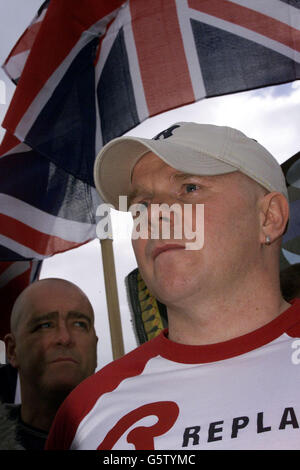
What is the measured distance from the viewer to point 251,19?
3889 mm

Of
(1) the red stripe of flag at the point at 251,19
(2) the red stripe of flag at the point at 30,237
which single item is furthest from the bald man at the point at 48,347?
(1) the red stripe of flag at the point at 251,19

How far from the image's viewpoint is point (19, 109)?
13.5 ft

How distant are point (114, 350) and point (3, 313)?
261cm

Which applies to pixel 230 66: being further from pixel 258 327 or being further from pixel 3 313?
pixel 3 313

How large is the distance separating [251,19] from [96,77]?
1.40m

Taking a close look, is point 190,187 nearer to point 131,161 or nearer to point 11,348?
point 131,161

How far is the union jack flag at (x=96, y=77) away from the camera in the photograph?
12.6 ft

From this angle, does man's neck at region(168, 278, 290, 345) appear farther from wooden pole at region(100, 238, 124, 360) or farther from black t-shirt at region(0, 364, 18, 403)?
black t-shirt at region(0, 364, 18, 403)

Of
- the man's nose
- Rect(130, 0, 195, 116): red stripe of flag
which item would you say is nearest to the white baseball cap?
the man's nose

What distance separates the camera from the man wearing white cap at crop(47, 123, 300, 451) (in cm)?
146

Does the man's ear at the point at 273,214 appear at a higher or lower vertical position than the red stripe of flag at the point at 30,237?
lower

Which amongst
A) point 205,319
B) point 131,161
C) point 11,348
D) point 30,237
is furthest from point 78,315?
point 205,319

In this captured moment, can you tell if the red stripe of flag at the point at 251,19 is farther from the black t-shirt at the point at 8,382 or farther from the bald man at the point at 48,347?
the black t-shirt at the point at 8,382
